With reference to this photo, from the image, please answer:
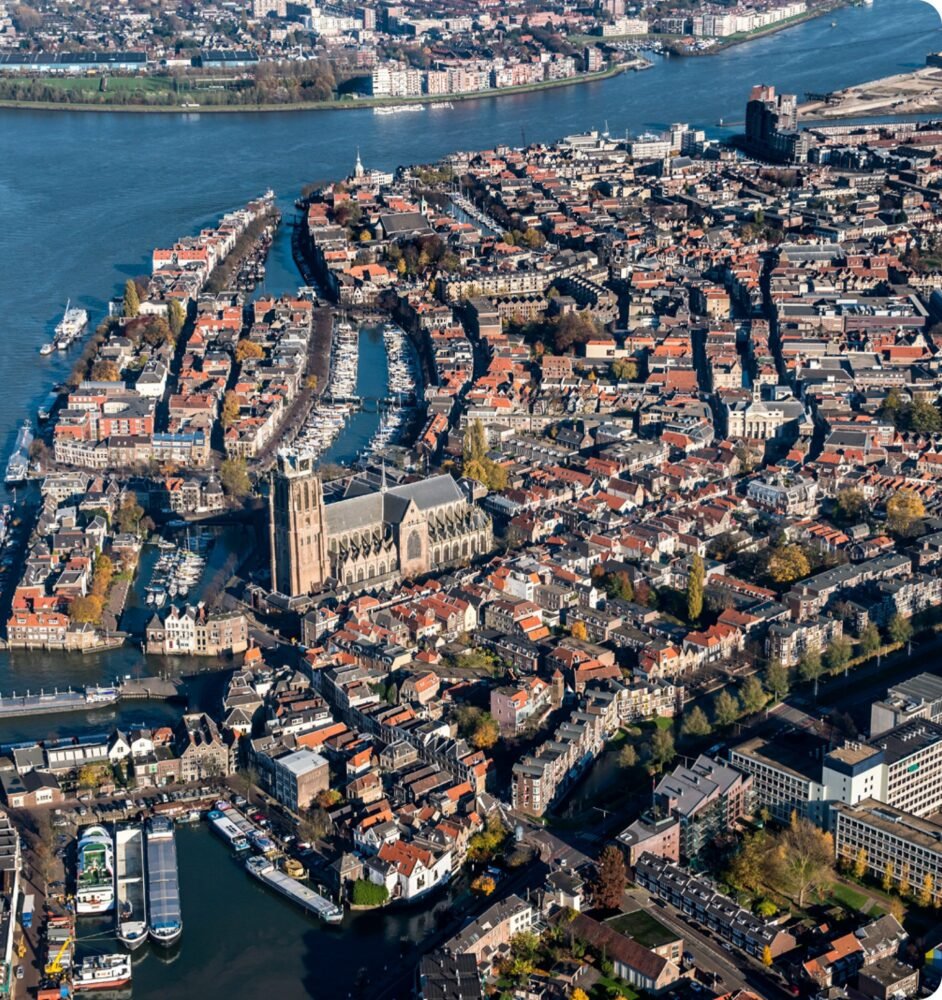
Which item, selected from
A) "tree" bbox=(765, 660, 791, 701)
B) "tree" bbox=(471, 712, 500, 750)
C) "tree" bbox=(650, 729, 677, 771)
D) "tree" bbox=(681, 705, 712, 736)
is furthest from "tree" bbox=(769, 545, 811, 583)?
"tree" bbox=(471, 712, 500, 750)

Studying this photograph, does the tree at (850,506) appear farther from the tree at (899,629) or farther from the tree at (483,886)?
the tree at (483,886)

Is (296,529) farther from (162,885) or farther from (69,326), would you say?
(69,326)

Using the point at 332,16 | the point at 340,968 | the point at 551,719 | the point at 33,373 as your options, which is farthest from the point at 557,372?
the point at 332,16

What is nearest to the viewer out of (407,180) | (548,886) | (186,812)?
(548,886)

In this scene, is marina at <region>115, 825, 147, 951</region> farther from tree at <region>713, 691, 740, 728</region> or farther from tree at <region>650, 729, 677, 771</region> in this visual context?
tree at <region>713, 691, 740, 728</region>

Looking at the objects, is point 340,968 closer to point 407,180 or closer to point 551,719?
point 551,719

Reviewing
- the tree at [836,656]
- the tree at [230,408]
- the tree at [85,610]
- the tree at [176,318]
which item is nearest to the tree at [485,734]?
the tree at [836,656]

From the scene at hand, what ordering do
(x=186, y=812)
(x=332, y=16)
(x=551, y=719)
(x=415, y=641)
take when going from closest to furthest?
(x=186, y=812) < (x=551, y=719) < (x=415, y=641) < (x=332, y=16)
